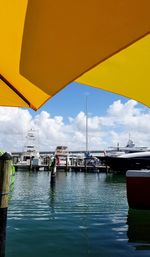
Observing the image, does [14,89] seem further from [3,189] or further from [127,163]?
[127,163]

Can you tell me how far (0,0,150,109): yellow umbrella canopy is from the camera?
214 cm

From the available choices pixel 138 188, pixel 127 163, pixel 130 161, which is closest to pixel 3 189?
pixel 138 188

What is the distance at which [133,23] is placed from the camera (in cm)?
211

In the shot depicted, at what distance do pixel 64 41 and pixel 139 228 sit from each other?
9.91 m

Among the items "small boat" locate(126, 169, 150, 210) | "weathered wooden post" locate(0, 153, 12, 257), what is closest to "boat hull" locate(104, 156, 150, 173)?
"small boat" locate(126, 169, 150, 210)

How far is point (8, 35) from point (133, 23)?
1062 mm

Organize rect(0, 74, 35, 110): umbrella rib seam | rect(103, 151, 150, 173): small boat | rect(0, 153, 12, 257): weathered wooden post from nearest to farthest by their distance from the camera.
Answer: rect(0, 74, 35, 110): umbrella rib seam
rect(0, 153, 12, 257): weathered wooden post
rect(103, 151, 150, 173): small boat

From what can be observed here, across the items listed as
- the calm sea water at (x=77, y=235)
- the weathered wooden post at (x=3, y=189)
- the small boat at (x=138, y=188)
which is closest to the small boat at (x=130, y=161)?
the calm sea water at (x=77, y=235)

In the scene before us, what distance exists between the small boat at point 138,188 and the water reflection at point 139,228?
0.28m

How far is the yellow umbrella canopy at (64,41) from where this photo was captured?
2.14 meters

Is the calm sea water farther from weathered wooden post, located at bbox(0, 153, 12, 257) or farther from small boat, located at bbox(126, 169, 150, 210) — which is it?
weathered wooden post, located at bbox(0, 153, 12, 257)

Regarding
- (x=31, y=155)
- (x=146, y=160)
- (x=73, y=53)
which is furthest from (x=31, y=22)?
(x=31, y=155)

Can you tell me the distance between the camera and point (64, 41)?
246 centimetres

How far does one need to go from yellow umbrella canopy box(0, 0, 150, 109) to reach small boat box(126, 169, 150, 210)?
9.54 meters
